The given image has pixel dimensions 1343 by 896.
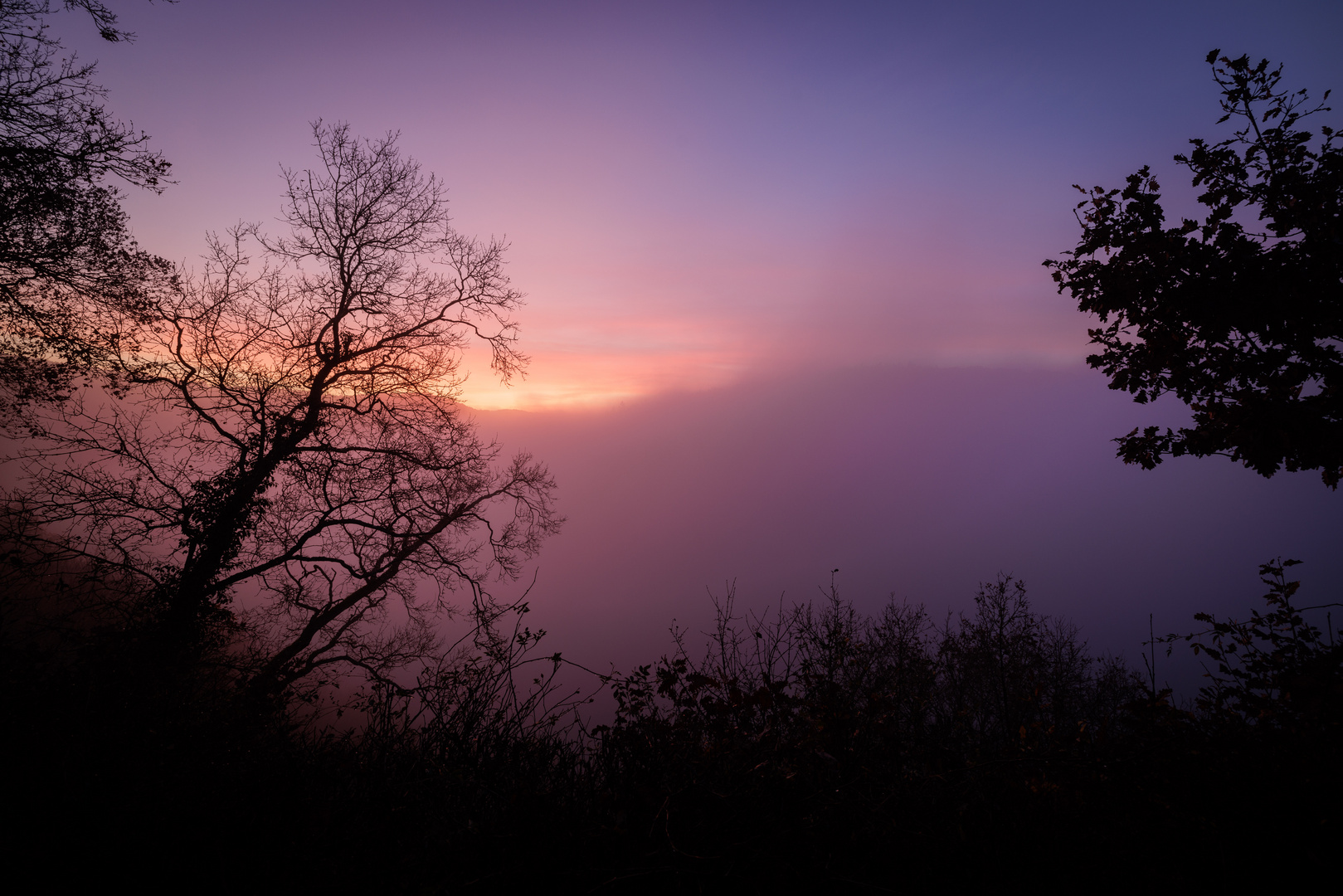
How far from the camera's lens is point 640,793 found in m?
2.70

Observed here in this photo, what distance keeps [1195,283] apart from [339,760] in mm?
12964

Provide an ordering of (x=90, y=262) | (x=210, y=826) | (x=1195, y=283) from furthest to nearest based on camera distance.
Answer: (x=90, y=262) → (x=1195, y=283) → (x=210, y=826)

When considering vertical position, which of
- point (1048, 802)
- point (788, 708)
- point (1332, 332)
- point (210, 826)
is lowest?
point (210, 826)

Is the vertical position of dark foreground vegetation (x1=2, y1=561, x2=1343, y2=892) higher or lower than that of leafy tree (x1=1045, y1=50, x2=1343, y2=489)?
lower

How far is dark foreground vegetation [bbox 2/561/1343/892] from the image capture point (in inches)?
96.3

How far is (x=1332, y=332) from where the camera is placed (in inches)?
318

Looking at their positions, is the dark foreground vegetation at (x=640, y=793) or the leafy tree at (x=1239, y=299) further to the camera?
the leafy tree at (x=1239, y=299)

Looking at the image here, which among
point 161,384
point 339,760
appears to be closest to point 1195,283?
point 339,760

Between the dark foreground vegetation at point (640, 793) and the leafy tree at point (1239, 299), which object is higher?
the leafy tree at point (1239, 299)

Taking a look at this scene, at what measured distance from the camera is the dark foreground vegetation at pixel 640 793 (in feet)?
8.03

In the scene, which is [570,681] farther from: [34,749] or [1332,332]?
[1332,332]

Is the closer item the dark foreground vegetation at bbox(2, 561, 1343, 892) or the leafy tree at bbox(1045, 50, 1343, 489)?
the dark foreground vegetation at bbox(2, 561, 1343, 892)

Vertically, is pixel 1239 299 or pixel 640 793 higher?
pixel 1239 299

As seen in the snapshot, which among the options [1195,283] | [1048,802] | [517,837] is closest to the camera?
[517,837]
